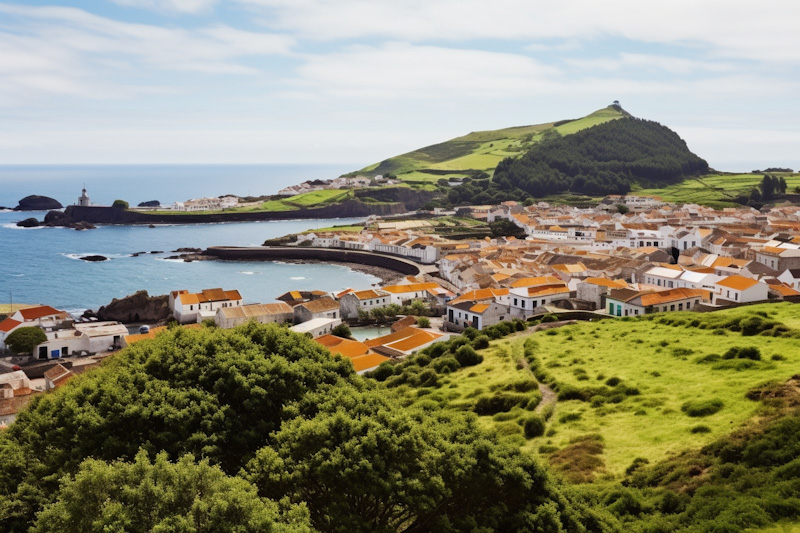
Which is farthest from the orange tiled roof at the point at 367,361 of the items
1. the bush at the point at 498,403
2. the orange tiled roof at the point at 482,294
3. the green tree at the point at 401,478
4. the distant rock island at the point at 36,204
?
the distant rock island at the point at 36,204

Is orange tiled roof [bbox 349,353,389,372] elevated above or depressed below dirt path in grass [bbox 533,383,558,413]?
below

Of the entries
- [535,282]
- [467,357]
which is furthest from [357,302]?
[467,357]

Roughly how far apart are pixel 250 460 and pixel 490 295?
3837 centimetres

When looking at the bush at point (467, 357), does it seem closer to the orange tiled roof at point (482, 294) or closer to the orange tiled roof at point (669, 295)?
the orange tiled roof at point (669, 295)

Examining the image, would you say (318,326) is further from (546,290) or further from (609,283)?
(609,283)

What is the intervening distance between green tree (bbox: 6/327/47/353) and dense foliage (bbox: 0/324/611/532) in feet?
89.2

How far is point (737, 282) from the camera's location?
41344 mm

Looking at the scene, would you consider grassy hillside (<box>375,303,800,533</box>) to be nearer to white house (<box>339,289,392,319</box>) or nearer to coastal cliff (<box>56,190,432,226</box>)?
white house (<box>339,289,392,319</box>)

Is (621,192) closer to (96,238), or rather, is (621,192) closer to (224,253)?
(224,253)

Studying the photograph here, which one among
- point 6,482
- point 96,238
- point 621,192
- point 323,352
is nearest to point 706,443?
point 323,352

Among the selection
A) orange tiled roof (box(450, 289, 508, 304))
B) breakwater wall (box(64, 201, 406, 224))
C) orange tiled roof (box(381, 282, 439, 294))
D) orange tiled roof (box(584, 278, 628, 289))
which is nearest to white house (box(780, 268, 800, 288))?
orange tiled roof (box(584, 278, 628, 289))

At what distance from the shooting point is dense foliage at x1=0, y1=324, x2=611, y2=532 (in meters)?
10.4

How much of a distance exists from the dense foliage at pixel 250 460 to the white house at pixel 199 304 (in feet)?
114

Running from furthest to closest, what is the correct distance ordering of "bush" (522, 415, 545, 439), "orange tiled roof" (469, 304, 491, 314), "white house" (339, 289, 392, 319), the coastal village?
"white house" (339, 289, 392, 319)
"orange tiled roof" (469, 304, 491, 314)
the coastal village
"bush" (522, 415, 545, 439)
